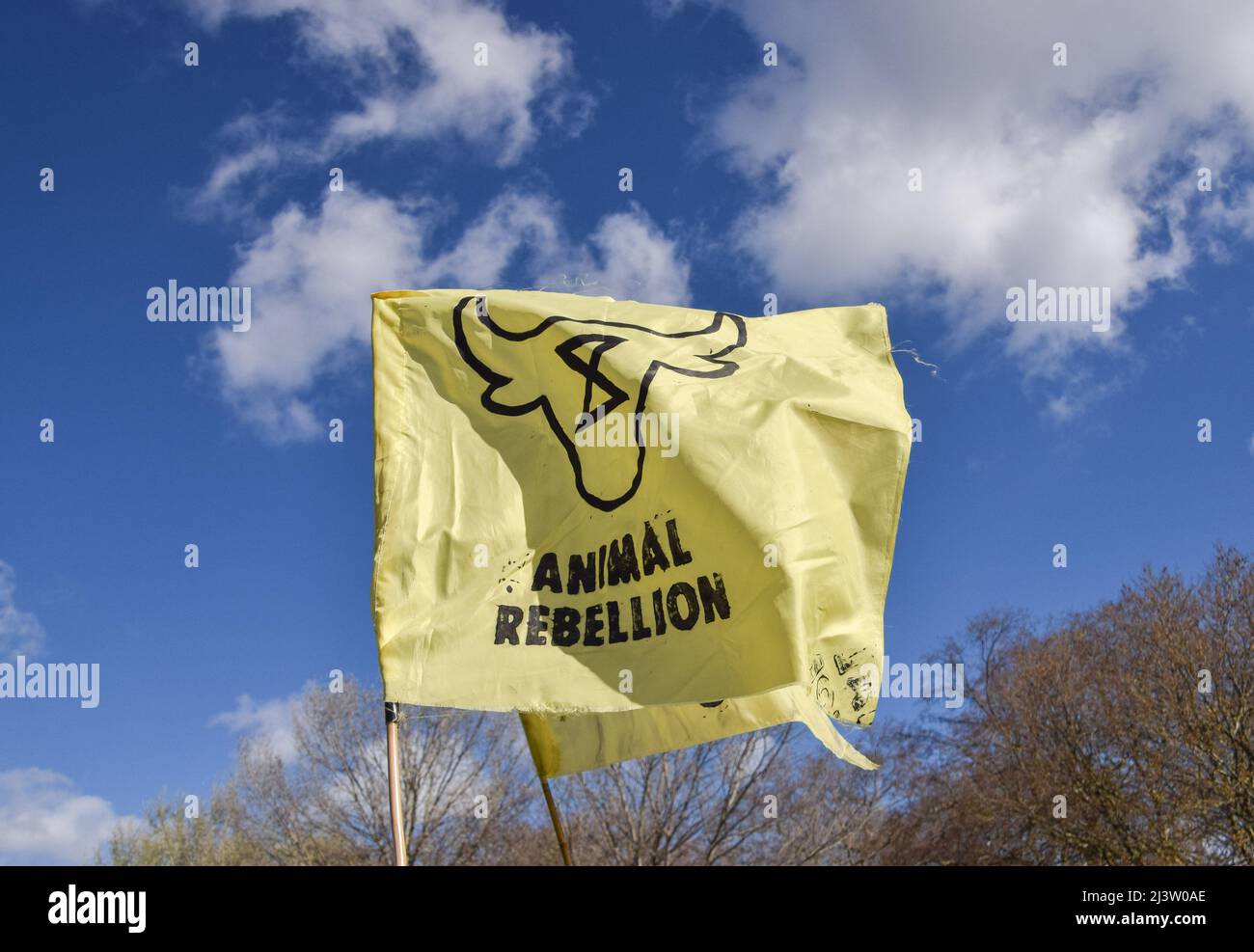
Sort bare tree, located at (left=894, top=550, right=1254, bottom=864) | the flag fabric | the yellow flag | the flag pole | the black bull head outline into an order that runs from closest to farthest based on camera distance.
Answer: the flag pole
the yellow flag
the black bull head outline
the flag fabric
bare tree, located at (left=894, top=550, right=1254, bottom=864)

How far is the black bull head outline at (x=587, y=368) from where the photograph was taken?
646cm

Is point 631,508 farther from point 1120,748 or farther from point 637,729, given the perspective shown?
point 1120,748

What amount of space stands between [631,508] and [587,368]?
888 millimetres

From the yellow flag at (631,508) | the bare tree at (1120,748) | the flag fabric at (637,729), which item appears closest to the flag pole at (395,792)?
the yellow flag at (631,508)

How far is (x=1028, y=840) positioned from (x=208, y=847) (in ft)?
78.4

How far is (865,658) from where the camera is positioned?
5.91 metres

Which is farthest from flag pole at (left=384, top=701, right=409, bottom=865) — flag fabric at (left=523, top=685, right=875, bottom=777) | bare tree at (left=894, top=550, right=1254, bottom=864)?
bare tree at (left=894, top=550, right=1254, bottom=864)

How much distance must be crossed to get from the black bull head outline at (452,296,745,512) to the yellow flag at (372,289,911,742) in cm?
1

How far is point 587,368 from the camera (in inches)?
266

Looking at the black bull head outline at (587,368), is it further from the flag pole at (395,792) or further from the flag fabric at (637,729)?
the flag pole at (395,792)

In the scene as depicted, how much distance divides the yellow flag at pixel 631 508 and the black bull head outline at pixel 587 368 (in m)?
0.01

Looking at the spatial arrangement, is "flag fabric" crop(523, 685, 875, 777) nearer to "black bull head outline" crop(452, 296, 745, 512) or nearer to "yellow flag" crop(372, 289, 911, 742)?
"yellow flag" crop(372, 289, 911, 742)

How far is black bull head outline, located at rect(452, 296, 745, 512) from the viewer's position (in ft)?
21.2
